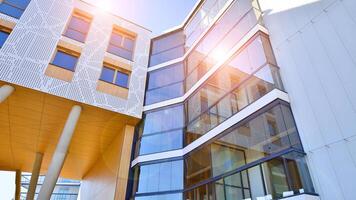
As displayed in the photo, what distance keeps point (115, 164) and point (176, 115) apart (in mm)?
3832

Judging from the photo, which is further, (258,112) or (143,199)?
(143,199)

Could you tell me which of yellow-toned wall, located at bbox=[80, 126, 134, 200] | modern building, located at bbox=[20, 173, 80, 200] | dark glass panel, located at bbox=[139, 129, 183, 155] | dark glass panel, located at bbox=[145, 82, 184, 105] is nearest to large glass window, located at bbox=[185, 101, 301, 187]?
dark glass panel, located at bbox=[139, 129, 183, 155]

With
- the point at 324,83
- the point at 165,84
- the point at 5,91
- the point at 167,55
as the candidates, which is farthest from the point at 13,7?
the point at 324,83

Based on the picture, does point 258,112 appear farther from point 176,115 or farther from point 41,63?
point 41,63

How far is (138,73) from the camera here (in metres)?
14.0

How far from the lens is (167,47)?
15.6m

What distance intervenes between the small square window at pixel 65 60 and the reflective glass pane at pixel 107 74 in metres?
1.42

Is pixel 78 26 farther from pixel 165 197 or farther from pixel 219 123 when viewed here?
pixel 165 197

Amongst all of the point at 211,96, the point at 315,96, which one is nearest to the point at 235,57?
the point at 211,96

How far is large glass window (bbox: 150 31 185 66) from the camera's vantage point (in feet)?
49.1

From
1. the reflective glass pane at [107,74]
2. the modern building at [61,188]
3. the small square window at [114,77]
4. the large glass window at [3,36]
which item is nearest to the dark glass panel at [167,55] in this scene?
the small square window at [114,77]

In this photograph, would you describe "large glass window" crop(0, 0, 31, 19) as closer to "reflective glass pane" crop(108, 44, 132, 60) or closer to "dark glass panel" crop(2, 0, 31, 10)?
"dark glass panel" crop(2, 0, 31, 10)

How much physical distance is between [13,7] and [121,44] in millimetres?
5501

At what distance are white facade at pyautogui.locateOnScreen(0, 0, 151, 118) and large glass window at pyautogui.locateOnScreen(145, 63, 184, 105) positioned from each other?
0.51 m
